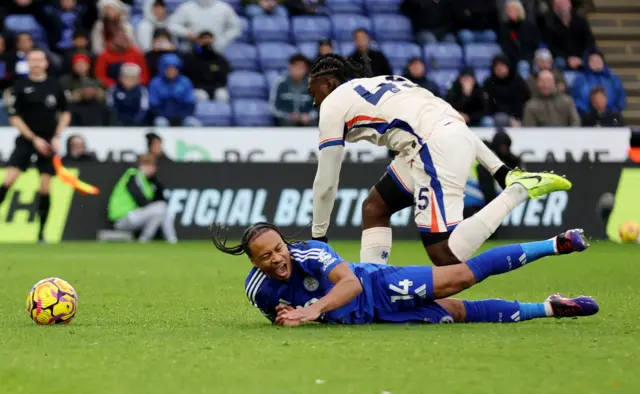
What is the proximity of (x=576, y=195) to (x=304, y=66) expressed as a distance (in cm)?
462

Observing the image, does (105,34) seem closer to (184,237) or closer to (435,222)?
(184,237)

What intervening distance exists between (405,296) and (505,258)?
630mm

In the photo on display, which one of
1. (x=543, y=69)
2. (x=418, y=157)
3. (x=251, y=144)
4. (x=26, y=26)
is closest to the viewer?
(x=418, y=157)

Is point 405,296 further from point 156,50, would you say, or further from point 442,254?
point 156,50

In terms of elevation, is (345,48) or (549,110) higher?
(345,48)

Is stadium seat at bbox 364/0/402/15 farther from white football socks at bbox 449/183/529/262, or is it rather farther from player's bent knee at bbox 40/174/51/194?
white football socks at bbox 449/183/529/262

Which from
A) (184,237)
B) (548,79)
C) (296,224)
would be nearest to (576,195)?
(548,79)

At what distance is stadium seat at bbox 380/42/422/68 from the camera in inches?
861

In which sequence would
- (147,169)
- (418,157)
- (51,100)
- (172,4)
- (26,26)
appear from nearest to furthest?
(418,157), (51,100), (147,169), (26,26), (172,4)

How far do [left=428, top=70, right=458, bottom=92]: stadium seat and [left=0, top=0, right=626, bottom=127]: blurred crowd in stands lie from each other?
0.04m

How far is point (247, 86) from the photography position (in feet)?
68.9

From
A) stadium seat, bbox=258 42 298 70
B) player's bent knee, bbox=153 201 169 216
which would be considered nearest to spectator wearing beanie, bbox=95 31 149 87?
stadium seat, bbox=258 42 298 70

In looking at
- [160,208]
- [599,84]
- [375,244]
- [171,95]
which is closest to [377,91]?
[375,244]

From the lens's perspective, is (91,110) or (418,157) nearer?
(418,157)
